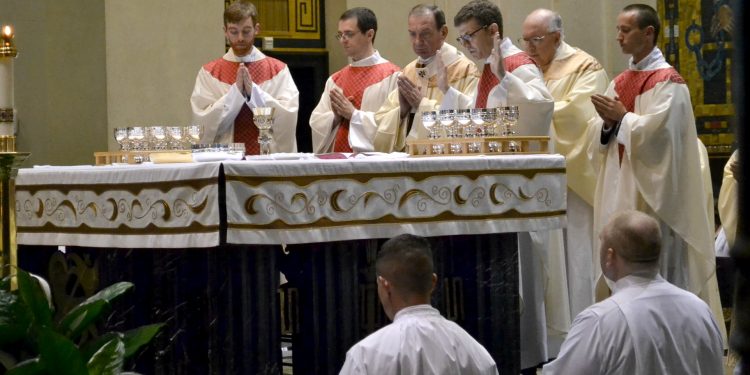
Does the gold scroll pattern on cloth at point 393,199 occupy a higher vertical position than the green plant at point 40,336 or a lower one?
higher

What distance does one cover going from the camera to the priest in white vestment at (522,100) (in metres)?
5.43

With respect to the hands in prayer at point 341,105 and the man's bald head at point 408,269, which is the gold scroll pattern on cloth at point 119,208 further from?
the hands in prayer at point 341,105

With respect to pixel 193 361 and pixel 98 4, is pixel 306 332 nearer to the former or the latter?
pixel 193 361

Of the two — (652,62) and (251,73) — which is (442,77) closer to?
(652,62)

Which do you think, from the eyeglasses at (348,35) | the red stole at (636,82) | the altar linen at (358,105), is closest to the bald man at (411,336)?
the altar linen at (358,105)

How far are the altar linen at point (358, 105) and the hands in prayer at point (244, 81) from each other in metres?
0.42

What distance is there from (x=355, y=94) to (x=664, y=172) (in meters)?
1.96

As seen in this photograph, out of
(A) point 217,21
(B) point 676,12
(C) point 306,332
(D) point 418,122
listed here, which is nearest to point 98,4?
(A) point 217,21

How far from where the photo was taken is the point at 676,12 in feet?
29.8

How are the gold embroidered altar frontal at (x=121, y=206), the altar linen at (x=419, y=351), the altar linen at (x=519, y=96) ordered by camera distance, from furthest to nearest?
the altar linen at (x=519, y=96), the gold embroidered altar frontal at (x=121, y=206), the altar linen at (x=419, y=351)

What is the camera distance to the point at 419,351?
2.81 meters

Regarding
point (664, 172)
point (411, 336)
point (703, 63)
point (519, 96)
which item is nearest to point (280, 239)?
point (411, 336)

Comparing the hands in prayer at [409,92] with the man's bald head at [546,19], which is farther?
the man's bald head at [546,19]

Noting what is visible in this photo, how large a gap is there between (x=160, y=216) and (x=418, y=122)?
76.4 inches
